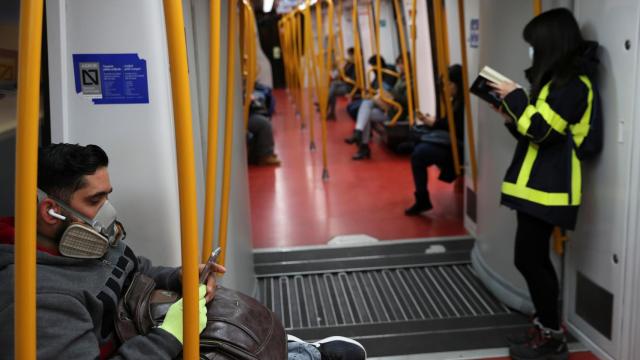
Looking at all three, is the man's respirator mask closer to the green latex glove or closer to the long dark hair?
the green latex glove

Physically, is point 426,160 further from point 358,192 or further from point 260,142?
point 260,142

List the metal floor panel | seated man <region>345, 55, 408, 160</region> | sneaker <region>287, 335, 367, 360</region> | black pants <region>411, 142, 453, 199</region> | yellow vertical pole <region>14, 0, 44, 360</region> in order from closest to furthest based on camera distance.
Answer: yellow vertical pole <region>14, 0, 44, 360</region>, sneaker <region>287, 335, 367, 360</region>, the metal floor panel, black pants <region>411, 142, 453, 199</region>, seated man <region>345, 55, 408, 160</region>

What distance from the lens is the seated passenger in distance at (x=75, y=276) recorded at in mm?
1393

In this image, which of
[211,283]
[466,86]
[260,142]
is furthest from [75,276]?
[260,142]

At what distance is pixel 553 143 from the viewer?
2.83 m

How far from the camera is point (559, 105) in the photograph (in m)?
2.76

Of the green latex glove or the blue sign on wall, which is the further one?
the blue sign on wall

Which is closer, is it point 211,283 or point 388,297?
point 211,283

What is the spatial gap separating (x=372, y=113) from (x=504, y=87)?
19.5ft

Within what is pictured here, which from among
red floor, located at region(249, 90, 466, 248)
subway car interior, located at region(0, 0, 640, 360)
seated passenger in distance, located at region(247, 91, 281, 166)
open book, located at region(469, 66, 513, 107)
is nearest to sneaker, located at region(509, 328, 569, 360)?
subway car interior, located at region(0, 0, 640, 360)

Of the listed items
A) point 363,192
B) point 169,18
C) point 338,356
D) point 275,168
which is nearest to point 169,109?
point 169,18

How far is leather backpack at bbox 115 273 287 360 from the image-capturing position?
1.63m

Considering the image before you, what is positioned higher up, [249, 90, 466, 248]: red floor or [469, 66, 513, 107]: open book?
[469, 66, 513, 107]: open book

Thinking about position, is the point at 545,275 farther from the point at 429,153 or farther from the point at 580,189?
the point at 429,153
